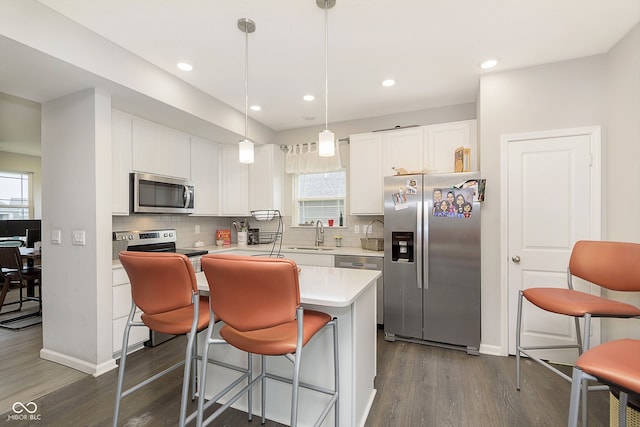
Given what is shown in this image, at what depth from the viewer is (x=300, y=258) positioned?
359 centimetres

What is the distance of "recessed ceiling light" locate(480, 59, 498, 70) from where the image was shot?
8.18ft

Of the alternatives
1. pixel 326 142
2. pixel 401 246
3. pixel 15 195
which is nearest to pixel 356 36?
pixel 326 142

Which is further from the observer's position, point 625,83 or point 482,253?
point 482,253

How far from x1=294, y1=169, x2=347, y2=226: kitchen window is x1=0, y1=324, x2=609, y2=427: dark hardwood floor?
219 centimetres

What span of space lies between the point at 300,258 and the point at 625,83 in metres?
3.29

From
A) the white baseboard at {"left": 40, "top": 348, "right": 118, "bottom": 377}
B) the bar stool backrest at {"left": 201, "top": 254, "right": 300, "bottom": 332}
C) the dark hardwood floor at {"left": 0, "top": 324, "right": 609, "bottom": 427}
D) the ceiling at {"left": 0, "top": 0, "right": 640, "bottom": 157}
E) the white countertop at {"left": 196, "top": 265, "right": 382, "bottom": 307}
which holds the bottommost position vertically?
the dark hardwood floor at {"left": 0, "top": 324, "right": 609, "bottom": 427}

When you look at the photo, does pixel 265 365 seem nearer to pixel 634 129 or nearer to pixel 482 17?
pixel 482 17

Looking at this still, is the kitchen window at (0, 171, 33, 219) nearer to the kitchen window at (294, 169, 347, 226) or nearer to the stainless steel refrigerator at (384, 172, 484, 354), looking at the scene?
the kitchen window at (294, 169, 347, 226)

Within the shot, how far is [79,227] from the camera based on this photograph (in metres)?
2.40

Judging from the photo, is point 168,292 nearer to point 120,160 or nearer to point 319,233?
point 120,160

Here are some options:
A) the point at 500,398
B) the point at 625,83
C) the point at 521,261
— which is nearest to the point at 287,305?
the point at 500,398

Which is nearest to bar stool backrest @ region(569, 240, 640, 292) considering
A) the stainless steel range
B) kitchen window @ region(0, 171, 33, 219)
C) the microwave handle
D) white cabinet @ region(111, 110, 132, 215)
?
the stainless steel range

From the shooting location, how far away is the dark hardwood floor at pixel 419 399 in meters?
1.80

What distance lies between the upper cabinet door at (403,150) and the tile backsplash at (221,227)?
0.74 meters
